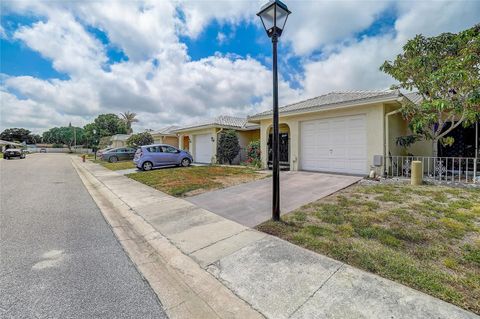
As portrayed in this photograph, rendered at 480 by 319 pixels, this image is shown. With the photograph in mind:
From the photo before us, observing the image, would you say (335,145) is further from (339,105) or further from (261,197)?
(261,197)

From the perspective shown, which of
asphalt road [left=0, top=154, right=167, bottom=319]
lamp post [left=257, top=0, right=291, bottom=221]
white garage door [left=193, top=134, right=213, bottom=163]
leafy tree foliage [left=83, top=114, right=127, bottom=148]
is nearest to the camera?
asphalt road [left=0, top=154, right=167, bottom=319]

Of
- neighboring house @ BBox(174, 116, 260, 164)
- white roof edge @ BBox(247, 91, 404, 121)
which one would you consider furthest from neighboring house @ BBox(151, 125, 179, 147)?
white roof edge @ BBox(247, 91, 404, 121)

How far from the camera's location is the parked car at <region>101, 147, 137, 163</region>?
895 inches

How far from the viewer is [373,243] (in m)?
3.51

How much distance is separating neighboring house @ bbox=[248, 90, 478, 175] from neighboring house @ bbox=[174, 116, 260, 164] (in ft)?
17.4

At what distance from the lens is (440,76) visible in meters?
6.87

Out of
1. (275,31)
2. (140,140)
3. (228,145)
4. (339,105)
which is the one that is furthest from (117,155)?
(275,31)

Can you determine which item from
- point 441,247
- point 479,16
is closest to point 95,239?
point 441,247

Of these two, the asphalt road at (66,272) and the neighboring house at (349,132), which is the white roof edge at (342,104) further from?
the asphalt road at (66,272)

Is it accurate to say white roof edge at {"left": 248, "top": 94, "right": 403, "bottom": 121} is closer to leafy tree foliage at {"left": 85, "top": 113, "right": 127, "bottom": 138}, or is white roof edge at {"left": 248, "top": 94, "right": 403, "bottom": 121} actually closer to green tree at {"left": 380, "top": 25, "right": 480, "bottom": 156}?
green tree at {"left": 380, "top": 25, "right": 480, "bottom": 156}

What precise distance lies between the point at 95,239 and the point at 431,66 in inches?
439

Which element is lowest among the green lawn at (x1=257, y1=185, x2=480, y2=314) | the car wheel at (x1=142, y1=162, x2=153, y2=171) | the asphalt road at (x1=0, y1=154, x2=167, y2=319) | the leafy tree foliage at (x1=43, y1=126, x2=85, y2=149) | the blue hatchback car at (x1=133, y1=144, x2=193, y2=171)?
the asphalt road at (x1=0, y1=154, x2=167, y2=319)

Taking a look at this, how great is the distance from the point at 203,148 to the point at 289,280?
1687cm

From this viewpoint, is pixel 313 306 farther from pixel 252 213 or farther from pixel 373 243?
pixel 252 213
